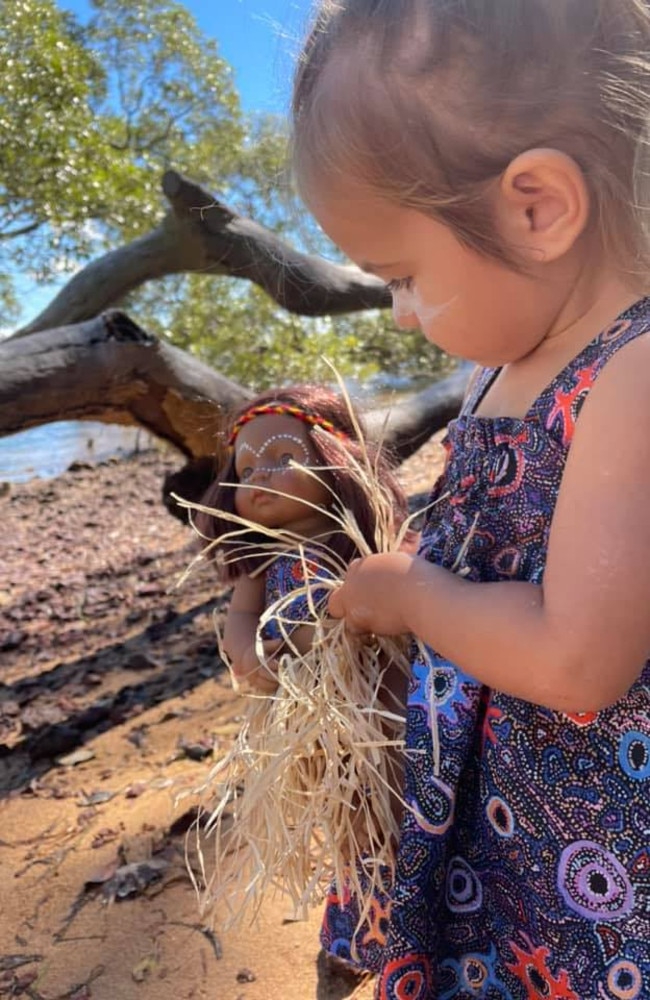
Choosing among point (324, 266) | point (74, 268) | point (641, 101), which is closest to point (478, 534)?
point (641, 101)

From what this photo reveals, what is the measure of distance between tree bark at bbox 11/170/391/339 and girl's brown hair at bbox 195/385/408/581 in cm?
252

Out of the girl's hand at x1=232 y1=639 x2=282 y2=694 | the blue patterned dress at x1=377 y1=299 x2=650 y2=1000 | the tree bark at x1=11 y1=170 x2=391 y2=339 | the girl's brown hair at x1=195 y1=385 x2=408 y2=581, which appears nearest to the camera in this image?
the blue patterned dress at x1=377 y1=299 x2=650 y2=1000

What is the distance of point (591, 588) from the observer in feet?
3.07

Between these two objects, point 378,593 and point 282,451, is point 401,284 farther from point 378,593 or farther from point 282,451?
point 282,451

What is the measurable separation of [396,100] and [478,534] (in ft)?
1.88

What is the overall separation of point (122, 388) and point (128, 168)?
18.8 ft

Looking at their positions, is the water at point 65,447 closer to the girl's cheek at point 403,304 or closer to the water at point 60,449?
the water at point 60,449

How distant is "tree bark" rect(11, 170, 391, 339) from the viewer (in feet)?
14.4

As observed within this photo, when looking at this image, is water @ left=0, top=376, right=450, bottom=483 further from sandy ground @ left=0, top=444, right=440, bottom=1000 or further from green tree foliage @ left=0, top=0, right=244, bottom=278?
sandy ground @ left=0, top=444, right=440, bottom=1000

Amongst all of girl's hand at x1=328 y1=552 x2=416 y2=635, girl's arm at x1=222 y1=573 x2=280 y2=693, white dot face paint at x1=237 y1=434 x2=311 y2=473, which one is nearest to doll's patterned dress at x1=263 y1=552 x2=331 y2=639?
girl's arm at x1=222 y1=573 x2=280 y2=693

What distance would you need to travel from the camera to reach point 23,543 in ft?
22.7

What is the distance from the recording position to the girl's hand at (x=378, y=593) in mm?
1188

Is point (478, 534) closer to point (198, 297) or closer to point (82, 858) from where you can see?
point (82, 858)

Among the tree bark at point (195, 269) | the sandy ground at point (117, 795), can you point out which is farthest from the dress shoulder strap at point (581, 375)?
the tree bark at point (195, 269)
